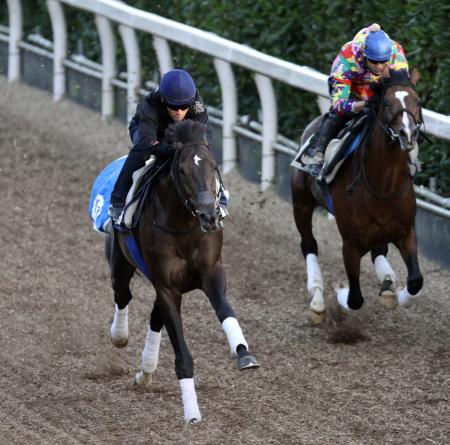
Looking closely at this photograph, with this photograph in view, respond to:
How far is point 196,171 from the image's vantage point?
628 centimetres

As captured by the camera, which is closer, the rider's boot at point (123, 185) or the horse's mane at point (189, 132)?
the horse's mane at point (189, 132)

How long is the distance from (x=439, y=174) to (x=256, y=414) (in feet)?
11.4

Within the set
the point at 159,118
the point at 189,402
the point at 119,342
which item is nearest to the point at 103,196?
the point at 119,342

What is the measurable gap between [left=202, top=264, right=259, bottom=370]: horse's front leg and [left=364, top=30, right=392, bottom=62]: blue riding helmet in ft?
5.94

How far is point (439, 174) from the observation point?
386 inches

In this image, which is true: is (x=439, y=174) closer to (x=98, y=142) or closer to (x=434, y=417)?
(x=434, y=417)

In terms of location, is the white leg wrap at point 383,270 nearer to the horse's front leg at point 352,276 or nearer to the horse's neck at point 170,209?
the horse's front leg at point 352,276

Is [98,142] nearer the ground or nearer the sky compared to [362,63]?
nearer the ground

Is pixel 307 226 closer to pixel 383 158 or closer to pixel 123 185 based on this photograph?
pixel 383 158

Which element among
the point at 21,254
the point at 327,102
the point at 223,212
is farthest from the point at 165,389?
the point at 327,102

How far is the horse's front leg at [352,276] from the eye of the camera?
26.6 feet

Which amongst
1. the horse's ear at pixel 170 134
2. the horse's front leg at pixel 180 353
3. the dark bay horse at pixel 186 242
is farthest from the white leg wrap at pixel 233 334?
the horse's ear at pixel 170 134

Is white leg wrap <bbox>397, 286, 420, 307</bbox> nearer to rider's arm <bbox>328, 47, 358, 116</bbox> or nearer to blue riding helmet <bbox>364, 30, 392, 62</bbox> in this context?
rider's arm <bbox>328, 47, 358, 116</bbox>

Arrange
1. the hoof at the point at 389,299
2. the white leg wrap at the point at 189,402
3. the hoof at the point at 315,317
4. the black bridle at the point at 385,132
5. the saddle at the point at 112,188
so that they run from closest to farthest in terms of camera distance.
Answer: the white leg wrap at the point at 189,402, the saddle at the point at 112,188, the black bridle at the point at 385,132, the hoof at the point at 389,299, the hoof at the point at 315,317
